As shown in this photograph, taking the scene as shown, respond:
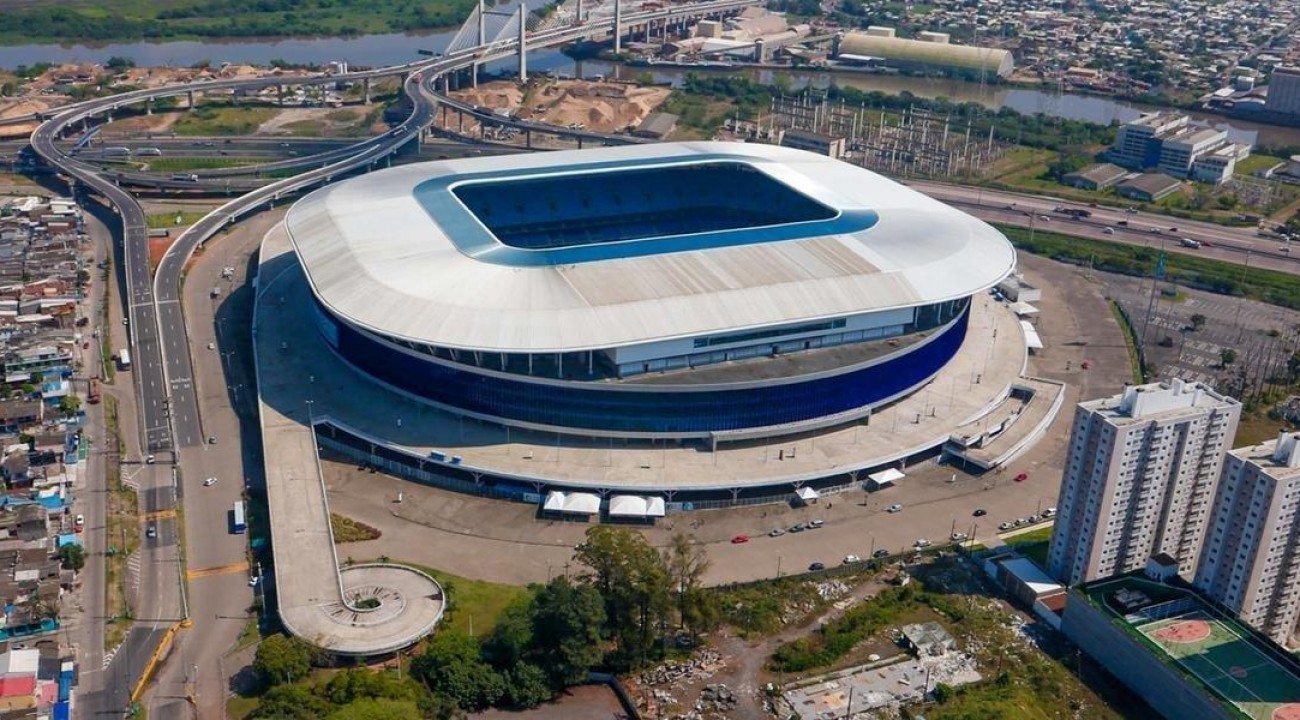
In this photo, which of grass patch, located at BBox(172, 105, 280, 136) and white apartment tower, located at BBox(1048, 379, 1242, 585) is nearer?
white apartment tower, located at BBox(1048, 379, 1242, 585)

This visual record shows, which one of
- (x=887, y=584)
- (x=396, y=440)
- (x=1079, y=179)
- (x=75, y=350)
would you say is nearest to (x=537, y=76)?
(x=1079, y=179)

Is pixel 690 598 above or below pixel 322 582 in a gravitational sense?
above

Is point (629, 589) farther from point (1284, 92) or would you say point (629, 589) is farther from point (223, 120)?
point (1284, 92)

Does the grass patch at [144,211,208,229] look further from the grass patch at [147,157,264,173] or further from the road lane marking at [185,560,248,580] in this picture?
the road lane marking at [185,560,248,580]

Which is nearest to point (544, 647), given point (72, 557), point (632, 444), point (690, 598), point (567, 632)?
point (567, 632)

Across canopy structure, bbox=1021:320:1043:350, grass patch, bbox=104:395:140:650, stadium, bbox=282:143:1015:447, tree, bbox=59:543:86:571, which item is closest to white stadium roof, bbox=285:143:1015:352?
stadium, bbox=282:143:1015:447

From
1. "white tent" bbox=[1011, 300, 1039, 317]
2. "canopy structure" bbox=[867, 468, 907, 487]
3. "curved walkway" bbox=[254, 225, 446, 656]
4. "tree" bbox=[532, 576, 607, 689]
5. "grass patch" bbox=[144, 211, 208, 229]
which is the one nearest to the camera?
"tree" bbox=[532, 576, 607, 689]

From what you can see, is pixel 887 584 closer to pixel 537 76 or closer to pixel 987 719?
pixel 987 719
